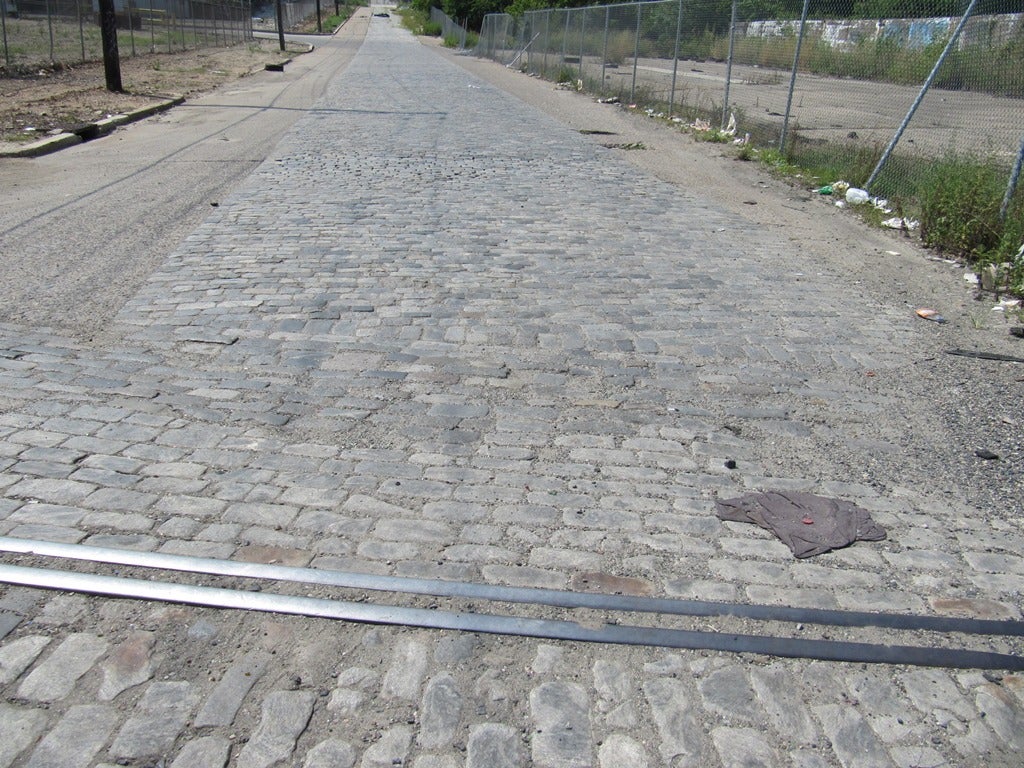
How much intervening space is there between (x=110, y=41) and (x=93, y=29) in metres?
25.4

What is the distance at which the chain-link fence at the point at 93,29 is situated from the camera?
28.8 meters

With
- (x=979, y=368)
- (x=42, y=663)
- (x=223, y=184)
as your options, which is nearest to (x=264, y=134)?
(x=223, y=184)

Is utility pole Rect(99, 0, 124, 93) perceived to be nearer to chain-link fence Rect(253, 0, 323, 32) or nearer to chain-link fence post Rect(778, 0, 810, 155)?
chain-link fence post Rect(778, 0, 810, 155)

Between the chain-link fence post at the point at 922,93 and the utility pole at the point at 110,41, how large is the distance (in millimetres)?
16414

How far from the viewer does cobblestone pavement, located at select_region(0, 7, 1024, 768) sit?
2824 millimetres

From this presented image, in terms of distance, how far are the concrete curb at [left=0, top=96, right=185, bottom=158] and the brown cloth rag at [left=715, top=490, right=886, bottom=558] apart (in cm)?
1256

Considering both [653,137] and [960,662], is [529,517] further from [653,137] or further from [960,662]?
[653,137]

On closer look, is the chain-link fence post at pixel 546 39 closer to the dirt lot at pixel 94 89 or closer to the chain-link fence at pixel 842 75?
the chain-link fence at pixel 842 75

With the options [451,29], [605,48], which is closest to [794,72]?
[605,48]

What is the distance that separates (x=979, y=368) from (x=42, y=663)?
5716mm

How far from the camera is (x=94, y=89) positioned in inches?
862

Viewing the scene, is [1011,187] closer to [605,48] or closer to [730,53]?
[730,53]

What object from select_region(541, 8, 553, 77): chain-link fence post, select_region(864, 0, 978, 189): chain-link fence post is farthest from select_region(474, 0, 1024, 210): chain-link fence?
select_region(541, 8, 553, 77): chain-link fence post

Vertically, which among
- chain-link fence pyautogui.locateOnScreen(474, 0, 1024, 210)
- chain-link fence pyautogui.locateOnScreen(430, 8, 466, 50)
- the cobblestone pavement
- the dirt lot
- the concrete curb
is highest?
chain-link fence pyautogui.locateOnScreen(430, 8, 466, 50)
